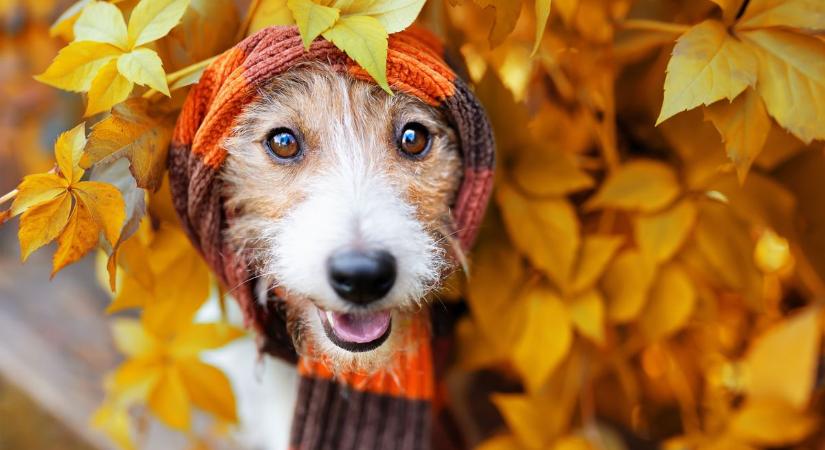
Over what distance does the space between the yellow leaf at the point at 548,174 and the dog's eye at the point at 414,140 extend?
193mm

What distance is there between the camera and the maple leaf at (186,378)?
116 centimetres

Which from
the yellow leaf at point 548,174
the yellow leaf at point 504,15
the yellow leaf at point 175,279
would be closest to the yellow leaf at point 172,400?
the yellow leaf at point 175,279

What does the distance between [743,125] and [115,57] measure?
2.34 ft

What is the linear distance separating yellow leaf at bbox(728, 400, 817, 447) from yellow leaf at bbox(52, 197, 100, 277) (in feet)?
3.63

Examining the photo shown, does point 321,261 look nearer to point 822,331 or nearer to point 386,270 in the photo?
point 386,270

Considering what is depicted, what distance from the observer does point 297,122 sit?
90 centimetres

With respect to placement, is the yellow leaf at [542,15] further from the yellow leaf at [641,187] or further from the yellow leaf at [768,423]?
the yellow leaf at [768,423]

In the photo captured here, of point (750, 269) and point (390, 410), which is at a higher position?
point (750, 269)

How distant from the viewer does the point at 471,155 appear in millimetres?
936

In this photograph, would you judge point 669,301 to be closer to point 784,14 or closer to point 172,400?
point 784,14

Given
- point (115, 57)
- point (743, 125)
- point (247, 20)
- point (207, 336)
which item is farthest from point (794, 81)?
point (207, 336)

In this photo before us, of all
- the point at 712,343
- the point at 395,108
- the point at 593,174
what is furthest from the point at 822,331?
the point at 395,108

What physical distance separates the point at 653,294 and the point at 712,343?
0.42m

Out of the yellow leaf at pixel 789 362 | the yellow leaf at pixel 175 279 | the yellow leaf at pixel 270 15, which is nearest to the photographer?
the yellow leaf at pixel 270 15
